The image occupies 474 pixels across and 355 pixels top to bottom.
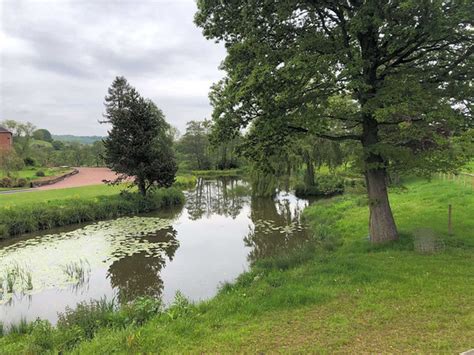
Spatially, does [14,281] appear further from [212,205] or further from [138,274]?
[212,205]

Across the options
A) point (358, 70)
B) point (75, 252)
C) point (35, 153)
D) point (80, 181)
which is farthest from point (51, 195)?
point (35, 153)

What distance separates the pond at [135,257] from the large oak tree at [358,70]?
17.0ft

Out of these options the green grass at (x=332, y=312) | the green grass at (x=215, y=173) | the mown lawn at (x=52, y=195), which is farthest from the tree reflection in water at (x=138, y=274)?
the green grass at (x=215, y=173)

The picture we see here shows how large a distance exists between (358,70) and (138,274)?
9332 mm

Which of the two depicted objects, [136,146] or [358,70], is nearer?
[358,70]

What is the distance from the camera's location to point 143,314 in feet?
22.9

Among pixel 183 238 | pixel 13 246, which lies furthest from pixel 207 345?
pixel 13 246

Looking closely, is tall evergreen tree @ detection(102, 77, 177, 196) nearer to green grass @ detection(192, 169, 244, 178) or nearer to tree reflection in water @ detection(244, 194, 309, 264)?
tree reflection in water @ detection(244, 194, 309, 264)

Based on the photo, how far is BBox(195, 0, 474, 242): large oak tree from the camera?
7.64 m

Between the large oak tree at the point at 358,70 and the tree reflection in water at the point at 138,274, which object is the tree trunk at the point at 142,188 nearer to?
the tree reflection in water at the point at 138,274

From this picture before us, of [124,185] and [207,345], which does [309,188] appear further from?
[207,345]

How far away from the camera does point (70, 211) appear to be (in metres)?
20.0

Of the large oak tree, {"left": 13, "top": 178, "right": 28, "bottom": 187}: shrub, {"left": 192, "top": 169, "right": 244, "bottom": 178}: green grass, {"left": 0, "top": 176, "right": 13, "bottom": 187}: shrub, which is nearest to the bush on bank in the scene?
the large oak tree

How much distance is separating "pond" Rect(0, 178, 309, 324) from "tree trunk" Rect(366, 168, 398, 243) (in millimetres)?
4035
